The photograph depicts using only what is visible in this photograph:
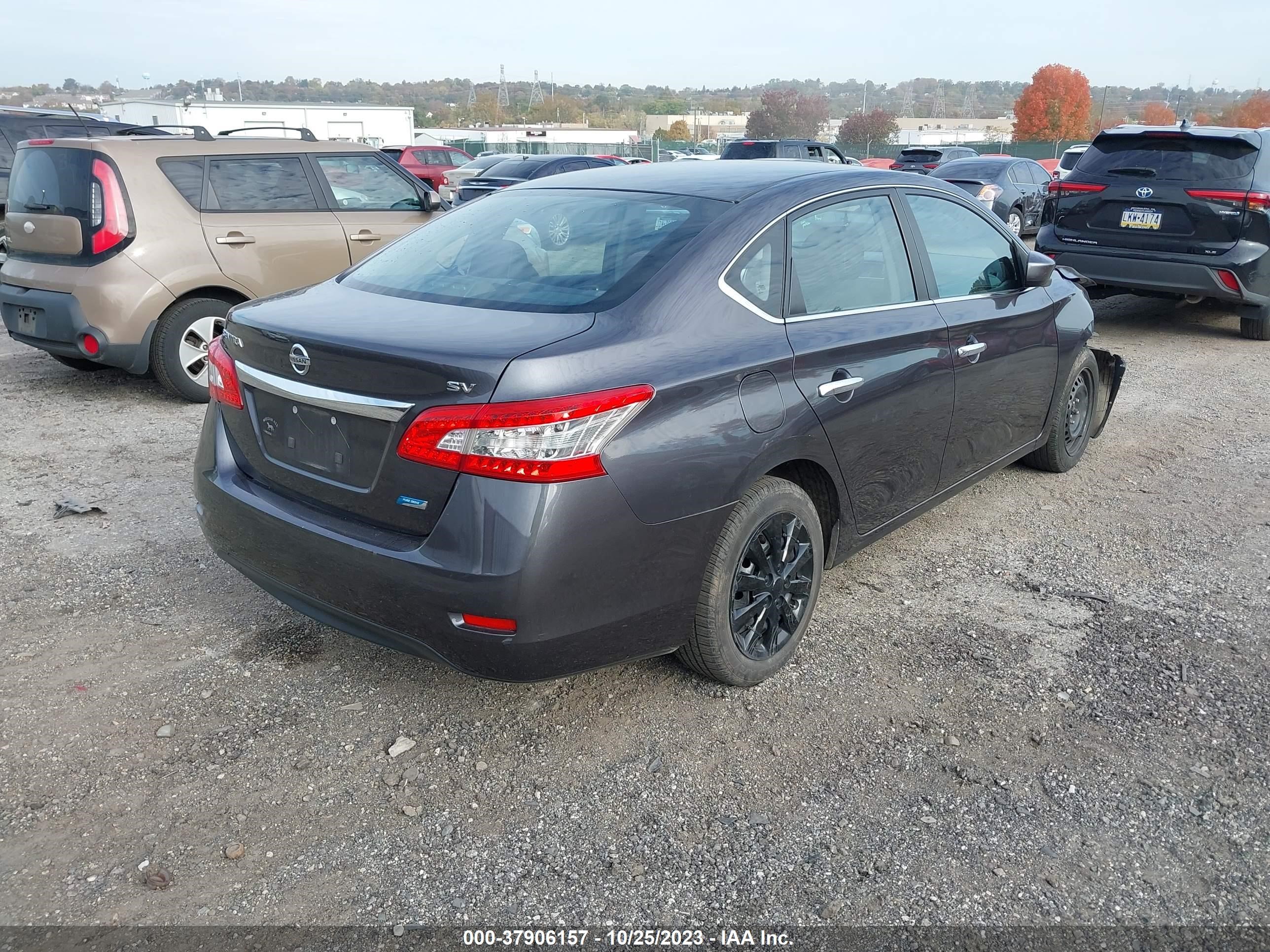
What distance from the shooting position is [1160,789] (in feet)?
9.55

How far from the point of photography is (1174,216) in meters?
8.55

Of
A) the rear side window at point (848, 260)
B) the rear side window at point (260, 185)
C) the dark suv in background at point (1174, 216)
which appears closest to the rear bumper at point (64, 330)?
the rear side window at point (260, 185)

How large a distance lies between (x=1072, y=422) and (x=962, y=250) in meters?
1.70

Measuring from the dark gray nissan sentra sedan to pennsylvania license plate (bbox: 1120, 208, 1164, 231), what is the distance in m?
5.56

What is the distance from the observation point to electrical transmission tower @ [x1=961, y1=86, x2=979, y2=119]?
159000 mm

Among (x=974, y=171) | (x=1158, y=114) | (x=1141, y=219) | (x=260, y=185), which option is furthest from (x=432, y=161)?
(x=1158, y=114)

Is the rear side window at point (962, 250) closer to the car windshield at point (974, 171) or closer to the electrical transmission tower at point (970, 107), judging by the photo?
the car windshield at point (974, 171)

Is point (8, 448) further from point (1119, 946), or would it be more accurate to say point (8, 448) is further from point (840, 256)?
point (1119, 946)

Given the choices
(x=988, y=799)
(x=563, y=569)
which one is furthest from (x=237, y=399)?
(x=988, y=799)

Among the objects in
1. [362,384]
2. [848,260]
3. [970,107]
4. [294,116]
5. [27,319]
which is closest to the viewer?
[362,384]

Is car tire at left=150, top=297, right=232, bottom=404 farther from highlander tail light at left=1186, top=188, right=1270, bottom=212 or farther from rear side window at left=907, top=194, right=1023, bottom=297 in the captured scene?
highlander tail light at left=1186, top=188, right=1270, bottom=212

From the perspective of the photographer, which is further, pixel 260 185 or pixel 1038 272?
pixel 260 185

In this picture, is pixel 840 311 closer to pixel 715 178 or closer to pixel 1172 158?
pixel 715 178

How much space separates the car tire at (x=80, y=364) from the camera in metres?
7.31
